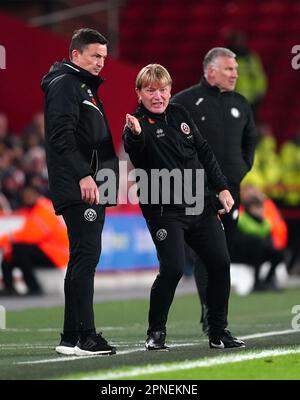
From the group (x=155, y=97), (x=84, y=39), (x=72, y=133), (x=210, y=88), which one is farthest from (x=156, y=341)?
(x=210, y=88)

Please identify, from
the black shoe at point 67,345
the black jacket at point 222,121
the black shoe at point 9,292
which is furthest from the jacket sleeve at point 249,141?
the black shoe at point 9,292

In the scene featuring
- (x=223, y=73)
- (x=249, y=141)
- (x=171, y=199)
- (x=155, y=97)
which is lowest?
(x=171, y=199)

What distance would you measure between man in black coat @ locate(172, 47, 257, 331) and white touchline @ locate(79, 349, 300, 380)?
6.27 ft

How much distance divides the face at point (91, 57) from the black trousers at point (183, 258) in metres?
1.04

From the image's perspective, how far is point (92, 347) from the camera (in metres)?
7.55

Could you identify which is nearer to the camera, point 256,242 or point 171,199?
point 171,199

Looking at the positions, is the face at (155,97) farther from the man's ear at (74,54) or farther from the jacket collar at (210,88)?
the jacket collar at (210,88)

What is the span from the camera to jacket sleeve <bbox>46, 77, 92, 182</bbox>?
24.6 feet

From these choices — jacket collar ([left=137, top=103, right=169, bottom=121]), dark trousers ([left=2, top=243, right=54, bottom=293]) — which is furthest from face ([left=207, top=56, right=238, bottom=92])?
dark trousers ([left=2, top=243, right=54, bottom=293])

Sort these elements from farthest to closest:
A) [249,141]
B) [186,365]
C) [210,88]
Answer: [249,141] → [210,88] → [186,365]

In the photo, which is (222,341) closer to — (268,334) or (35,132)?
(268,334)

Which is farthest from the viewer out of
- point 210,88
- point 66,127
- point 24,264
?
point 24,264

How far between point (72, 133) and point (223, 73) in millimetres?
2336
